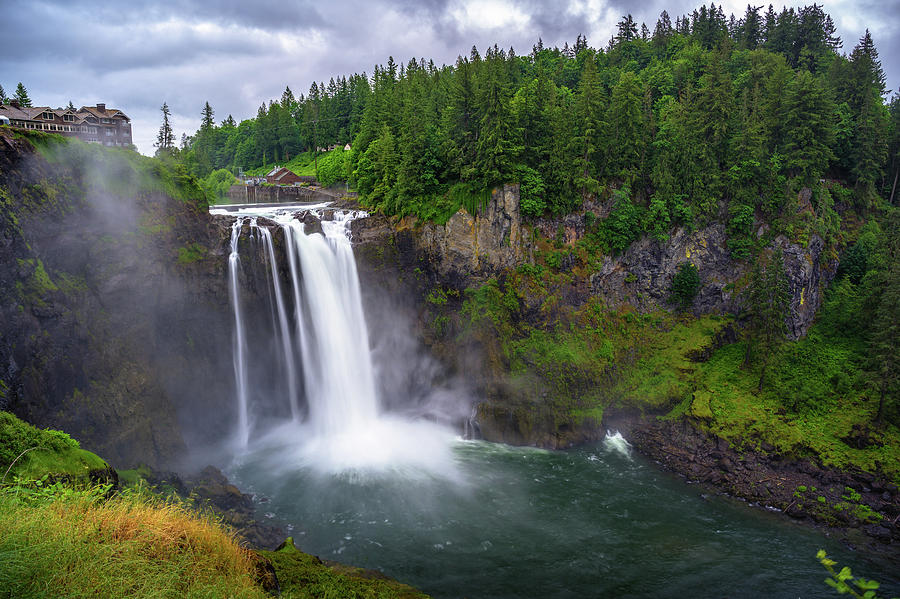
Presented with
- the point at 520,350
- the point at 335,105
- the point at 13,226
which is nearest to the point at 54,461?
the point at 13,226

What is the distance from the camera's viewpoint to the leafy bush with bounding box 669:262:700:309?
33.6 metres

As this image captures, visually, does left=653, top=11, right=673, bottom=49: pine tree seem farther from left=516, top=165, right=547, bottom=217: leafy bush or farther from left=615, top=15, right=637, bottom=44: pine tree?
left=516, top=165, right=547, bottom=217: leafy bush

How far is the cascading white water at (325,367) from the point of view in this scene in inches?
1051

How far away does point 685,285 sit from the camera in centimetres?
3362

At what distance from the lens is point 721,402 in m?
28.0

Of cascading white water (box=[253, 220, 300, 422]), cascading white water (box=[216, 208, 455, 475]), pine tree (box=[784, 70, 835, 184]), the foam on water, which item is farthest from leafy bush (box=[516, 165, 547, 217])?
pine tree (box=[784, 70, 835, 184])

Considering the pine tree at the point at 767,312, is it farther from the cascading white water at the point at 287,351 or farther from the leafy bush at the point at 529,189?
the cascading white water at the point at 287,351

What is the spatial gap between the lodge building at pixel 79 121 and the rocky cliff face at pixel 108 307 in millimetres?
10728

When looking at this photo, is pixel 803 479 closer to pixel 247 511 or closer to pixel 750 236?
pixel 750 236

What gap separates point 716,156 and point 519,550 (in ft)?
97.6

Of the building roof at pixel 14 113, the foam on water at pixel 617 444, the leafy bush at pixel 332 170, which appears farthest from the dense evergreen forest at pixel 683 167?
the building roof at pixel 14 113

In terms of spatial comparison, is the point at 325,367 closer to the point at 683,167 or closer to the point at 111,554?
the point at 111,554

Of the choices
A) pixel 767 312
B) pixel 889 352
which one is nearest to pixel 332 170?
pixel 767 312

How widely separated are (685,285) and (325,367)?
81.2 feet
